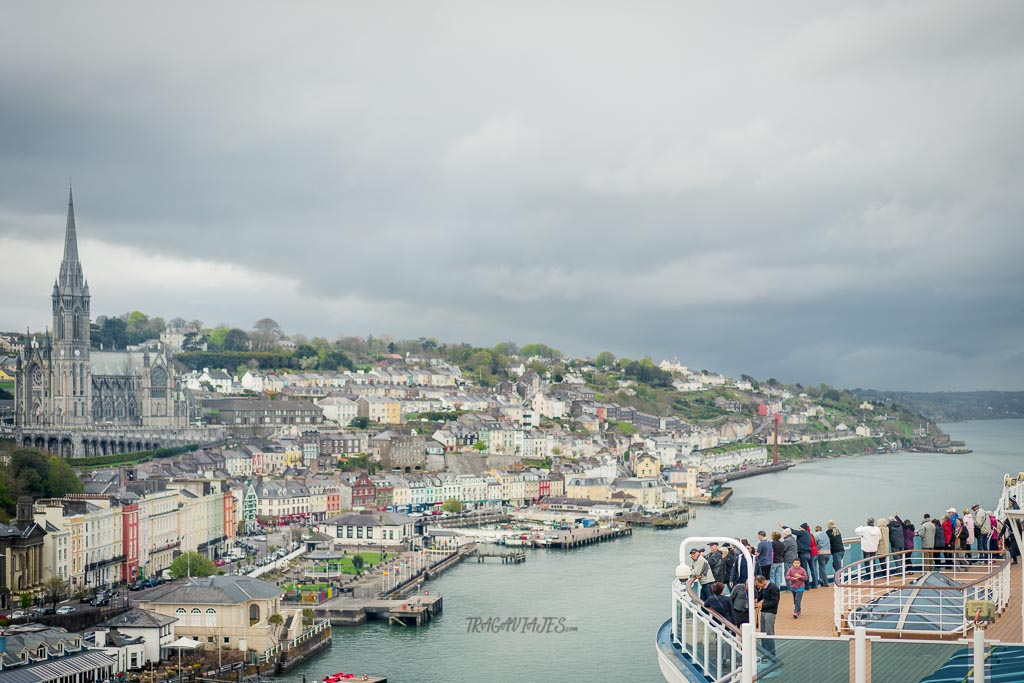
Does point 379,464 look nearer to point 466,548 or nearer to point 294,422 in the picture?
point 294,422

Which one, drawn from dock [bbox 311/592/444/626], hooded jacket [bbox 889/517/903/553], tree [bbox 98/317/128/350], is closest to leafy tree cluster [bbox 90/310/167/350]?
tree [bbox 98/317/128/350]

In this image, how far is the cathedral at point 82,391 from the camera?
33.8 metres

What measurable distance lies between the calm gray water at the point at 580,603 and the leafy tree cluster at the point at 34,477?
6832 mm

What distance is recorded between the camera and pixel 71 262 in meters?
36.1

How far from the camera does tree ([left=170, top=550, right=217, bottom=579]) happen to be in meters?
17.1

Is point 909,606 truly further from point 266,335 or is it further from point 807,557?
point 266,335

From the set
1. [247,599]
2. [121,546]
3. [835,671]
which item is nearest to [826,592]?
[835,671]

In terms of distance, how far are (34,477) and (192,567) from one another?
488cm

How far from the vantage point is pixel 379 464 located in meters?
34.4

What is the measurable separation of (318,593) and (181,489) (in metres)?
4.89

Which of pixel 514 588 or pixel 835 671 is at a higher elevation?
pixel 835 671

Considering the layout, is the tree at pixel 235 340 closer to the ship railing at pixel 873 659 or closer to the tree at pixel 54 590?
the tree at pixel 54 590

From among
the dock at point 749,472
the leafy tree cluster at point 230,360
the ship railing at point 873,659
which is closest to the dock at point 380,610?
the ship railing at point 873,659

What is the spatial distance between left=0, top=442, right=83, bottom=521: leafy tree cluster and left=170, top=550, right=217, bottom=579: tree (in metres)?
3.37
